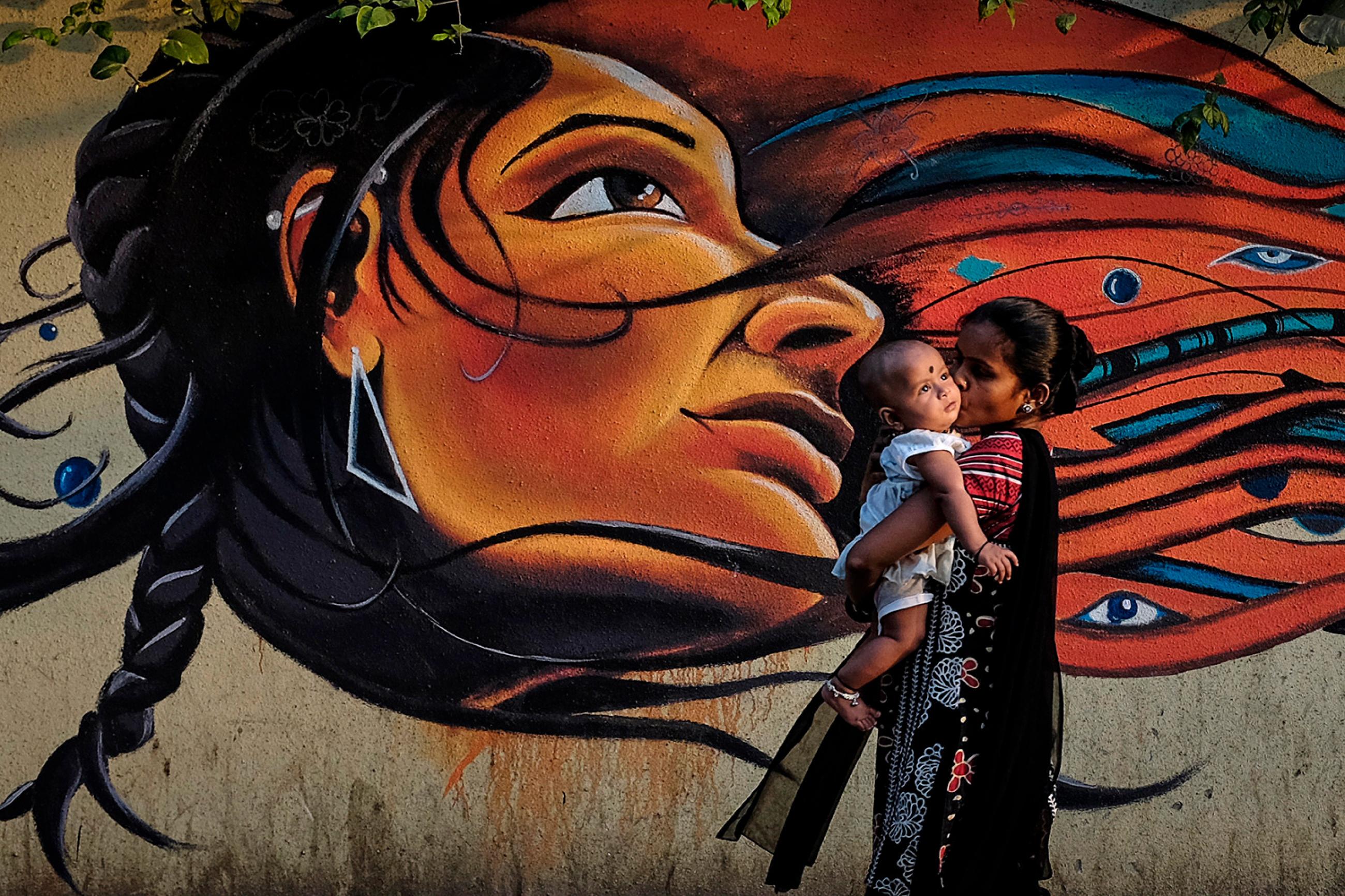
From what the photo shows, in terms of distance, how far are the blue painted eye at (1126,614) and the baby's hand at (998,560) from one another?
1592 mm

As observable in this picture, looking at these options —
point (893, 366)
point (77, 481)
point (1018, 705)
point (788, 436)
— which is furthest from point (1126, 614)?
point (77, 481)

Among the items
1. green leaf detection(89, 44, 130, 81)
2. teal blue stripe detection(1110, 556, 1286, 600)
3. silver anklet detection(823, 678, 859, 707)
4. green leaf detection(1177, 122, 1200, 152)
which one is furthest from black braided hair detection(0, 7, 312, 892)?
teal blue stripe detection(1110, 556, 1286, 600)

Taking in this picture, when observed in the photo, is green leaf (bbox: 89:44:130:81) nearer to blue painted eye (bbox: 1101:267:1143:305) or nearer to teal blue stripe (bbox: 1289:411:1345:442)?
blue painted eye (bbox: 1101:267:1143:305)

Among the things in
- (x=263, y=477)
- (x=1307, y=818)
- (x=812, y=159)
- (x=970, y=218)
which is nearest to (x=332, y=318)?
(x=263, y=477)

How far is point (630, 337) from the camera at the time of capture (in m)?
3.40

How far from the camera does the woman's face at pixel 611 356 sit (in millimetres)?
3387

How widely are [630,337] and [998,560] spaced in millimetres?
1709

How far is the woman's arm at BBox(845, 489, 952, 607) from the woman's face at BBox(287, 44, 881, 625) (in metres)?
1.35

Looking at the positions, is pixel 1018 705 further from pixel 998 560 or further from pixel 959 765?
pixel 998 560

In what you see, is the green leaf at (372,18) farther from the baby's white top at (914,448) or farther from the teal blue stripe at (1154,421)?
the teal blue stripe at (1154,421)

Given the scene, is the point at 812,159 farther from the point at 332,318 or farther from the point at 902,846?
the point at 902,846

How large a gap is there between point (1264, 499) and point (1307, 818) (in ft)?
3.11

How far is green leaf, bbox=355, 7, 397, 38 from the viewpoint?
2.76 meters

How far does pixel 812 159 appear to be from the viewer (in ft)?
11.1
